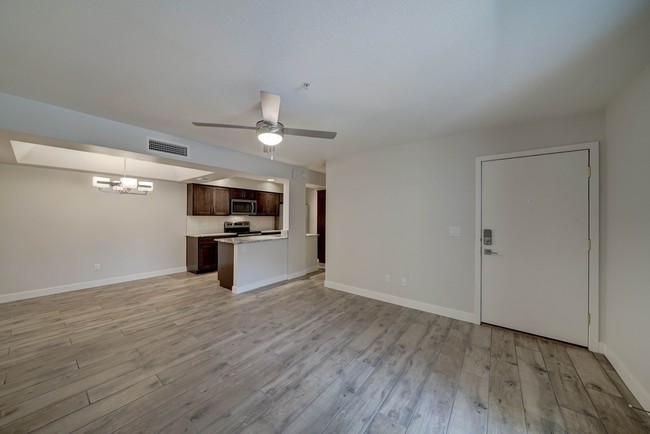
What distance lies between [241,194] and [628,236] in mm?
6817

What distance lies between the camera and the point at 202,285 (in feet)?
15.3

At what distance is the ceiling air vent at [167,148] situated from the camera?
9.87 ft

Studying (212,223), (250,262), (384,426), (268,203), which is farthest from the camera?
(268,203)

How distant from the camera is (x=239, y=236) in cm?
638

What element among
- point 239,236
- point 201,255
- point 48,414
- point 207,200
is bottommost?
point 48,414

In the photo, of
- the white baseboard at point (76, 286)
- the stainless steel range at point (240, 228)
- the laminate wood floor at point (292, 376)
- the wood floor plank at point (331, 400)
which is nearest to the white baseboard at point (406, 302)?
the laminate wood floor at point (292, 376)

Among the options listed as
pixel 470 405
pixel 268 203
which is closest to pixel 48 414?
pixel 470 405

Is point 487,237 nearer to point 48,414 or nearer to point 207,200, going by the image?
point 48,414

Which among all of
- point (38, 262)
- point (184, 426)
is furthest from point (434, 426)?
point (38, 262)

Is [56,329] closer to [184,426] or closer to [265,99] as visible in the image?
[184,426]

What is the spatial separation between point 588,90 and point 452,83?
1253 millimetres

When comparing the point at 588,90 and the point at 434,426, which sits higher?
the point at 588,90

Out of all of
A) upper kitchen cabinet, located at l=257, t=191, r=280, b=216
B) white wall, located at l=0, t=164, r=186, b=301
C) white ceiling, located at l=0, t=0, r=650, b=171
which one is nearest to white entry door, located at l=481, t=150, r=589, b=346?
white ceiling, located at l=0, t=0, r=650, b=171

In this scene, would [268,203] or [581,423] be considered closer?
[581,423]
